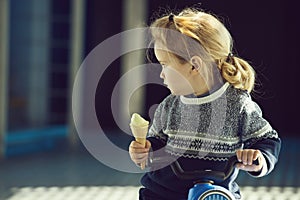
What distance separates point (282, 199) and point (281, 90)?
3.34m

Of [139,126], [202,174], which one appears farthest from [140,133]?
[202,174]

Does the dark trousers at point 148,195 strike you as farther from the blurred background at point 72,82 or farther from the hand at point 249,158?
the blurred background at point 72,82

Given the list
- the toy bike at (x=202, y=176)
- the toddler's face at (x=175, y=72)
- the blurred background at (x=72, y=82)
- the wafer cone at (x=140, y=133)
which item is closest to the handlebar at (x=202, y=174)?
the toy bike at (x=202, y=176)

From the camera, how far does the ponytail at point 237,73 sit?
1.94 m

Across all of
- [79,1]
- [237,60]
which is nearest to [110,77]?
[79,1]

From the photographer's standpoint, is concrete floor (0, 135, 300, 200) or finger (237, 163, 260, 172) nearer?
finger (237, 163, 260, 172)

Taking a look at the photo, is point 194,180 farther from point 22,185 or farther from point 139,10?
point 139,10

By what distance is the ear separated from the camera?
1.90 m

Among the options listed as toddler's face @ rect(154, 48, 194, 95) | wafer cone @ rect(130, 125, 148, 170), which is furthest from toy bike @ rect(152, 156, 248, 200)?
toddler's face @ rect(154, 48, 194, 95)

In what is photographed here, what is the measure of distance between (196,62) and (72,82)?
4.00m

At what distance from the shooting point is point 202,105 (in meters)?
1.94

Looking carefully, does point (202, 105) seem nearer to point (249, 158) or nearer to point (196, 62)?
point (196, 62)

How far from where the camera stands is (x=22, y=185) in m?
4.07

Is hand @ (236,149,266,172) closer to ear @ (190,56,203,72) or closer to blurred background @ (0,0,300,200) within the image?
ear @ (190,56,203,72)
